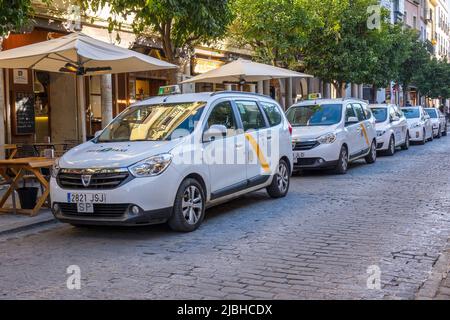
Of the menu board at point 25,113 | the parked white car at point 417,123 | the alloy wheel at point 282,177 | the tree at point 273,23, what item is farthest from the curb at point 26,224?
the parked white car at point 417,123

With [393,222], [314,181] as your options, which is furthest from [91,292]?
[314,181]

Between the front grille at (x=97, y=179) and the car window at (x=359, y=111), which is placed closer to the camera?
the front grille at (x=97, y=179)

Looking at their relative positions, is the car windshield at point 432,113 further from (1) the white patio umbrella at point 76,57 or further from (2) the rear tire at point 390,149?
(1) the white patio umbrella at point 76,57

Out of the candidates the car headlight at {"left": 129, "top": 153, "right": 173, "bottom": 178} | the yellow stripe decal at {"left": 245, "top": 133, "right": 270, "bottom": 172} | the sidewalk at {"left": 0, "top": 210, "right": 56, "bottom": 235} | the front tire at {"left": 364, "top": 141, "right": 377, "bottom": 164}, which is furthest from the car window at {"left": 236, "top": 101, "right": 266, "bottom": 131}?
the front tire at {"left": 364, "top": 141, "right": 377, "bottom": 164}

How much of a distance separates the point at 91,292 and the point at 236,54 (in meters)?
20.0

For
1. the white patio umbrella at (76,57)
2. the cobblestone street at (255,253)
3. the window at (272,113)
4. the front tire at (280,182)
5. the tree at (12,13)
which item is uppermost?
the tree at (12,13)

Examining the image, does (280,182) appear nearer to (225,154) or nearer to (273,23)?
(225,154)

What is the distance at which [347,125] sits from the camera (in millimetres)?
13727

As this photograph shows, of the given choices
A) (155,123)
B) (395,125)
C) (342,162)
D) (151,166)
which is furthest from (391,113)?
(151,166)

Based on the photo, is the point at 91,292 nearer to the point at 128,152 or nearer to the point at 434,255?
the point at 128,152

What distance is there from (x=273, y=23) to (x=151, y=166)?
1236cm

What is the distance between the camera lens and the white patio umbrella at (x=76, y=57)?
948 cm
